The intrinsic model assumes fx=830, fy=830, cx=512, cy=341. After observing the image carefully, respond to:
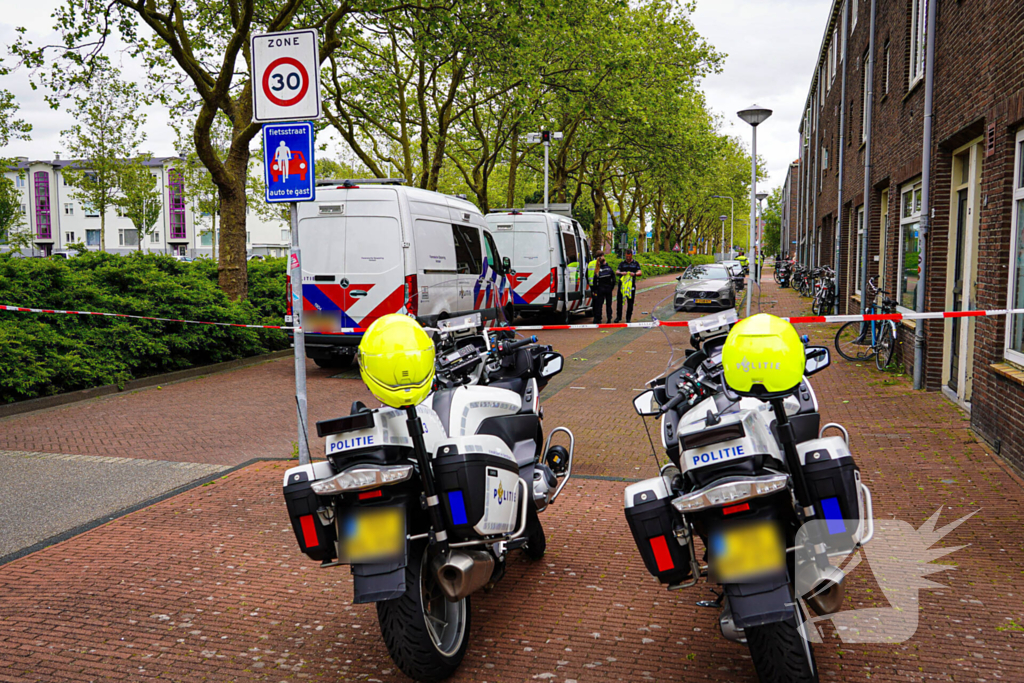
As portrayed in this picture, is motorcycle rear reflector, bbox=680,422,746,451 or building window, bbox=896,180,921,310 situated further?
building window, bbox=896,180,921,310

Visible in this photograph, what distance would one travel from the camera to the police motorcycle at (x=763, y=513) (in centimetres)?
278

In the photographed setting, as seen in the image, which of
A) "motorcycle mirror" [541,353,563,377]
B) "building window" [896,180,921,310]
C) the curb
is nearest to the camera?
"motorcycle mirror" [541,353,563,377]

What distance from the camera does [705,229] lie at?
312ft

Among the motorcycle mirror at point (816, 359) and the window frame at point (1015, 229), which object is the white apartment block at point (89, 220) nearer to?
the window frame at point (1015, 229)

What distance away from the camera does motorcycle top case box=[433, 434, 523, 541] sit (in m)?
3.17

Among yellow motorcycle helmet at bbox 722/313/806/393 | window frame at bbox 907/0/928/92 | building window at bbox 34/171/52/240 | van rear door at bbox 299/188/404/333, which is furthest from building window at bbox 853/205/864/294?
building window at bbox 34/171/52/240

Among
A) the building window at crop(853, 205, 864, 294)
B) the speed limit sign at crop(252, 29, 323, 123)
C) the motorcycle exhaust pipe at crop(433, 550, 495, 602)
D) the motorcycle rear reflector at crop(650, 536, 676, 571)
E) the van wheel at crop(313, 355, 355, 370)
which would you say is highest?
the speed limit sign at crop(252, 29, 323, 123)

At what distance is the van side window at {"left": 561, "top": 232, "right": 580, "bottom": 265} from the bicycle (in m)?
7.02

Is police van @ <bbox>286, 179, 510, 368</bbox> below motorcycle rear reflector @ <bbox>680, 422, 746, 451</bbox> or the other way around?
the other way around

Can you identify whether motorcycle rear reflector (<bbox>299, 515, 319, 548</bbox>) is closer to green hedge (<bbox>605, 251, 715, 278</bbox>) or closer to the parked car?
the parked car

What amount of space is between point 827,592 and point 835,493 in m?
0.36

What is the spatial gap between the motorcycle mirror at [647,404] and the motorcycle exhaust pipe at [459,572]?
38.4 inches

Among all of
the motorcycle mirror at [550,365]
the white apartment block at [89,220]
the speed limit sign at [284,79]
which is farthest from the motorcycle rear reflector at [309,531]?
the white apartment block at [89,220]

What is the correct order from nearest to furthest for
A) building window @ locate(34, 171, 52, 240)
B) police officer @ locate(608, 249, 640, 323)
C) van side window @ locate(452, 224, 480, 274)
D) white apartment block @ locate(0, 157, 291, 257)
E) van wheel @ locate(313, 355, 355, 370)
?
van wheel @ locate(313, 355, 355, 370) < van side window @ locate(452, 224, 480, 274) < police officer @ locate(608, 249, 640, 323) < white apartment block @ locate(0, 157, 291, 257) < building window @ locate(34, 171, 52, 240)
